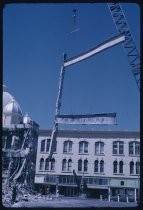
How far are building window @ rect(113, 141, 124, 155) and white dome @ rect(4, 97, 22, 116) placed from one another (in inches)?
541

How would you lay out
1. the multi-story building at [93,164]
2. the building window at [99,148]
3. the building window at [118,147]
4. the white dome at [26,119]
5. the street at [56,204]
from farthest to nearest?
the white dome at [26,119], the building window at [99,148], the building window at [118,147], the multi-story building at [93,164], the street at [56,204]

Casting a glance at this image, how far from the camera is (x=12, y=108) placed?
39.7 meters

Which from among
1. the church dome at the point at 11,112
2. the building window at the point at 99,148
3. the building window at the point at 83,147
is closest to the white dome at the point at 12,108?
the church dome at the point at 11,112

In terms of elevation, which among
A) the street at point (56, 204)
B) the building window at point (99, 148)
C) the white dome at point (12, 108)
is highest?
the white dome at point (12, 108)

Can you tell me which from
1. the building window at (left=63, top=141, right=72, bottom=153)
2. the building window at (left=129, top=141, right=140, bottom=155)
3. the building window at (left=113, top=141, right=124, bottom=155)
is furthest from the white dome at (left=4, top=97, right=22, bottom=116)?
the building window at (left=129, top=141, right=140, bottom=155)

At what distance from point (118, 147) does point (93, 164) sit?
3857 millimetres

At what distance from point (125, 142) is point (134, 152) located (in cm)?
164

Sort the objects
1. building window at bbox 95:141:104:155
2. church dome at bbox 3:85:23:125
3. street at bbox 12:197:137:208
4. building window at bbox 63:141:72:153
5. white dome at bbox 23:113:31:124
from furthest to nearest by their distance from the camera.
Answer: church dome at bbox 3:85:23:125, building window at bbox 63:141:72:153, white dome at bbox 23:113:31:124, building window at bbox 95:141:104:155, street at bbox 12:197:137:208

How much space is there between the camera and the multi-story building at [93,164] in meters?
37.0

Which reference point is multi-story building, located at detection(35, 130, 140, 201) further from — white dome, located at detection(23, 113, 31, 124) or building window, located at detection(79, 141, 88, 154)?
white dome, located at detection(23, 113, 31, 124)

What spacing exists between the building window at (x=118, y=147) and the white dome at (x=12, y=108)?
1373 centimetres

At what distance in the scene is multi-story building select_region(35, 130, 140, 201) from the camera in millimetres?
37000

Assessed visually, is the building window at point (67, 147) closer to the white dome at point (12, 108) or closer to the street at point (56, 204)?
the white dome at point (12, 108)

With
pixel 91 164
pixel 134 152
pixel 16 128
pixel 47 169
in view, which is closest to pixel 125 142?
pixel 134 152
